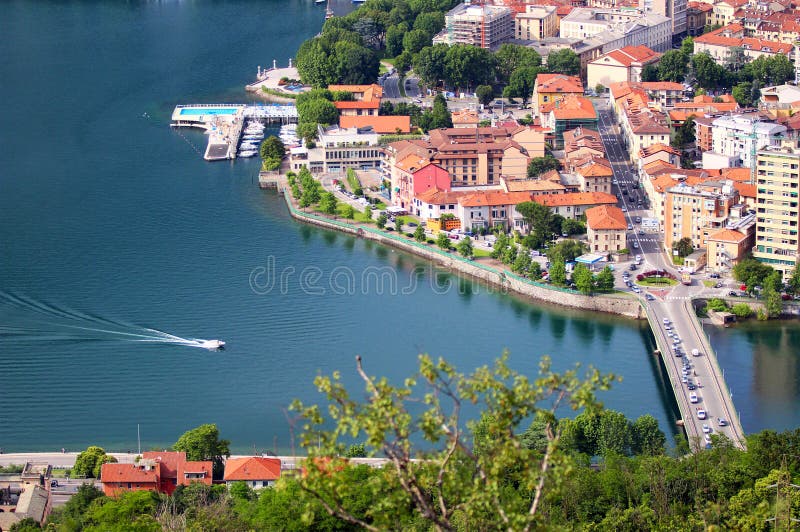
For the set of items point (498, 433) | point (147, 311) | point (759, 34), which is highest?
point (759, 34)

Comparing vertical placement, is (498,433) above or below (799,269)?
above

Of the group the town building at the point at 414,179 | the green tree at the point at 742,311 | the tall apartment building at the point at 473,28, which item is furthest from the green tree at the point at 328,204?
the tall apartment building at the point at 473,28

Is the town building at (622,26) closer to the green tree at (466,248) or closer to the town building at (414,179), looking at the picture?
the town building at (414,179)

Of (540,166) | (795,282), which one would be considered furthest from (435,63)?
(795,282)

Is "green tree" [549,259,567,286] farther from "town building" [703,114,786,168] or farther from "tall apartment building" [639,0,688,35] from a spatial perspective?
"tall apartment building" [639,0,688,35]

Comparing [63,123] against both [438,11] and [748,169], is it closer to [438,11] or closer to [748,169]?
[438,11]

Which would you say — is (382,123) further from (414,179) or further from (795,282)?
(795,282)

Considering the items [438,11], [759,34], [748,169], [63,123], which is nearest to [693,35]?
[759,34]

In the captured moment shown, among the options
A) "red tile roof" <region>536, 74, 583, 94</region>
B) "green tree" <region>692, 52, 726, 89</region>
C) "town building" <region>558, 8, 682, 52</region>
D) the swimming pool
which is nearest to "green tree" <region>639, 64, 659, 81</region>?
"green tree" <region>692, 52, 726, 89</region>
